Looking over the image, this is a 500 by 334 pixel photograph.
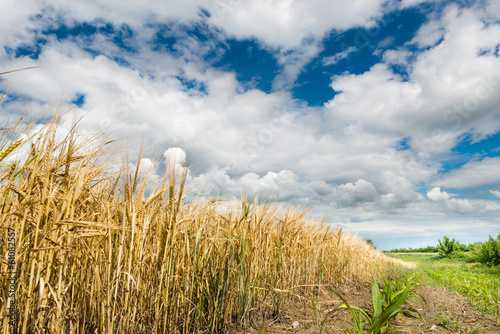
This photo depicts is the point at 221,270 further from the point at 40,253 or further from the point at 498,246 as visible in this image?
the point at 498,246

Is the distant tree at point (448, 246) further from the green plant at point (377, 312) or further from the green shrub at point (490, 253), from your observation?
the green plant at point (377, 312)

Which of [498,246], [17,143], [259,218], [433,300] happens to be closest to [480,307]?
[433,300]

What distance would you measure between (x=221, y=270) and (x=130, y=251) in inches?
36.2

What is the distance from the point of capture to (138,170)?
6.75 feet

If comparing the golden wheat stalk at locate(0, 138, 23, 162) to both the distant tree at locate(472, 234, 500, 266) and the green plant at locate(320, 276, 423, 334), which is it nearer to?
the green plant at locate(320, 276, 423, 334)

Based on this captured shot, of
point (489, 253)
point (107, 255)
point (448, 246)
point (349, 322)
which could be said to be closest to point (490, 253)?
point (489, 253)

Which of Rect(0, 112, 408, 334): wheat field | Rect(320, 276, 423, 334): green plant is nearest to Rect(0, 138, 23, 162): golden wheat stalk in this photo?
Rect(0, 112, 408, 334): wheat field

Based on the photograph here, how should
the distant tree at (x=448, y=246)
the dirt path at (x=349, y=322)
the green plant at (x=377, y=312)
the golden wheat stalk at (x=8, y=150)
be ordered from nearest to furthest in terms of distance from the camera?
1. the golden wheat stalk at (x=8, y=150)
2. the green plant at (x=377, y=312)
3. the dirt path at (x=349, y=322)
4. the distant tree at (x=448, y=246)

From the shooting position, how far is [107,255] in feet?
6.40

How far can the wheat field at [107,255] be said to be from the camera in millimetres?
1573

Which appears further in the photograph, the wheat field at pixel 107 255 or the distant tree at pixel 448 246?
the distant tree at pixel 448 246

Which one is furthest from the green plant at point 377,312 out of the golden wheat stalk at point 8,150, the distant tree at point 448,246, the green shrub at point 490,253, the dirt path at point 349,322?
the distant tree at point 448,246

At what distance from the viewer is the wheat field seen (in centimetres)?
157

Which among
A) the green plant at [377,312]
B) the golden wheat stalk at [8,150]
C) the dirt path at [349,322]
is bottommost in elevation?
the dirt path at [349,322]
